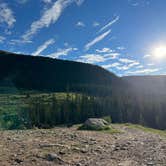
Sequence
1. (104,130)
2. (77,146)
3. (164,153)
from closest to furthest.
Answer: (164,153)
(77,146)
(104,130)

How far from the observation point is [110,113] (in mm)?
119062

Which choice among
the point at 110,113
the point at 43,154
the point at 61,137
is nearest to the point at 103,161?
the point at 43,154

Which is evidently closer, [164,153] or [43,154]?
[43,154]

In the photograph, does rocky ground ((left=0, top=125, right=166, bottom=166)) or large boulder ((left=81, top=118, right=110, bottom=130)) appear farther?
large boulder ((left=81, top=118, right=110, bottom=130))

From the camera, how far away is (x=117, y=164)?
18641 millimetres

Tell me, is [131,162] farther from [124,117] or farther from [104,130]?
[124,117]

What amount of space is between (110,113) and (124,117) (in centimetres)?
635

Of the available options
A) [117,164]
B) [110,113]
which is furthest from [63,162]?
[110,113]

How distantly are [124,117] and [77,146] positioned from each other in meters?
99.6

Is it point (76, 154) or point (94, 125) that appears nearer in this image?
point (76, 154)

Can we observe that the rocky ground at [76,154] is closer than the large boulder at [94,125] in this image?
Yes

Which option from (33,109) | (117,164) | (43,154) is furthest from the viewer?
(33,109)

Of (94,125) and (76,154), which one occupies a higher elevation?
(94,125)

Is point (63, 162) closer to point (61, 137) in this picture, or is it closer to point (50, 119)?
point (61, 137)
